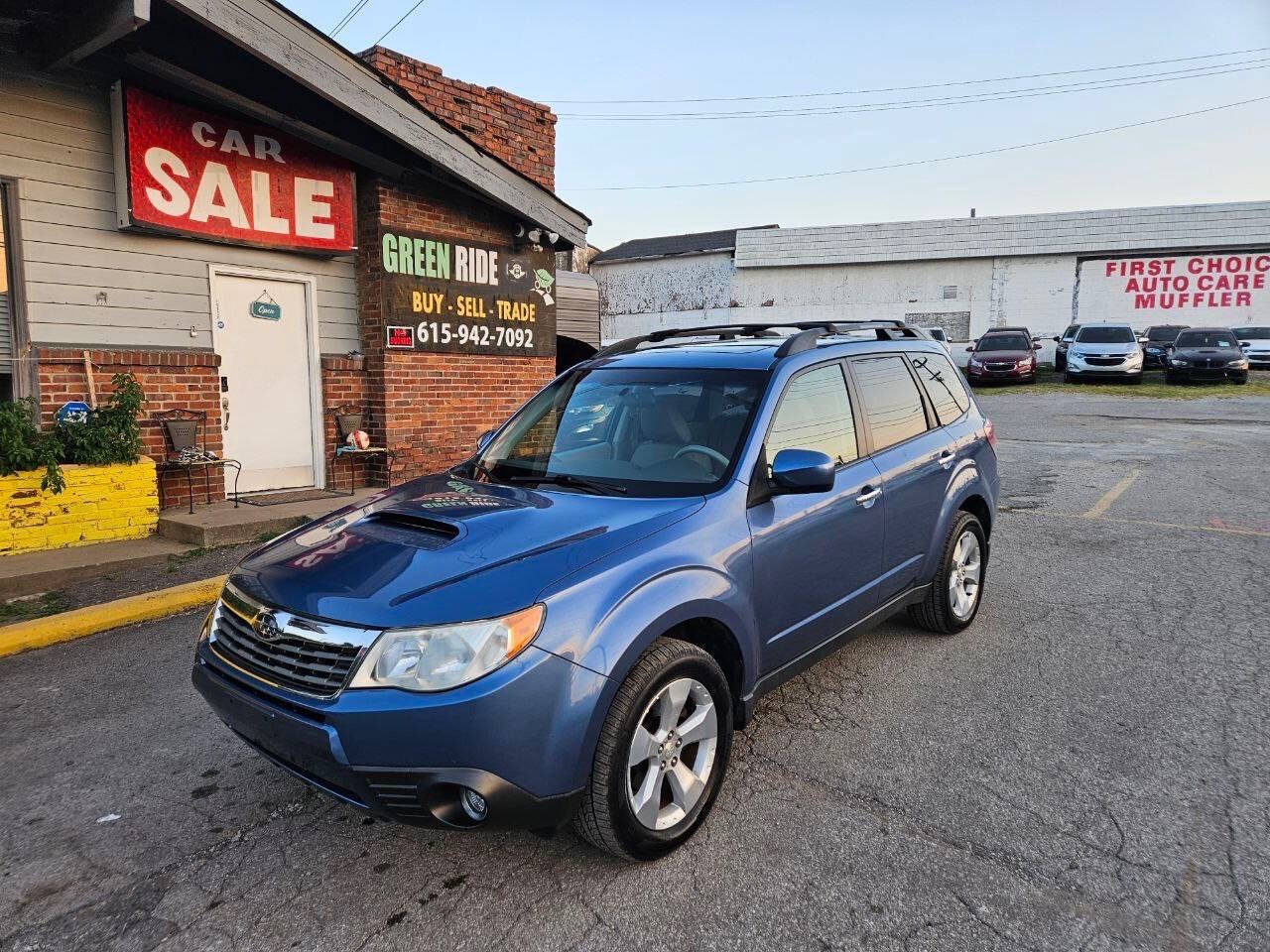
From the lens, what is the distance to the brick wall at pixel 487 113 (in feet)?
30.6

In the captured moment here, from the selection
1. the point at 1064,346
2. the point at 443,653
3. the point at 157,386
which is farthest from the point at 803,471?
the point at 1064,346

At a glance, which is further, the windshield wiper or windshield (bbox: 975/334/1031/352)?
windshield (bbox: 975/334/1031/352)

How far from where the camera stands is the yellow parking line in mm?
8078

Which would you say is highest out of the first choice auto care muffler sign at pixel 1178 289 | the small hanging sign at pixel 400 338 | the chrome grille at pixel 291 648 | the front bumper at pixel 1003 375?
the first choice auto care muffler sign at pixel 1178 289

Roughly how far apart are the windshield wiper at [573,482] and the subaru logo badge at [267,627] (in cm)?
121

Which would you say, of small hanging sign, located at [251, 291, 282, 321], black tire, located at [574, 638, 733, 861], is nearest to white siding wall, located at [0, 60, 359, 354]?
small hanging sign, located at [251, 291, 282, 321]

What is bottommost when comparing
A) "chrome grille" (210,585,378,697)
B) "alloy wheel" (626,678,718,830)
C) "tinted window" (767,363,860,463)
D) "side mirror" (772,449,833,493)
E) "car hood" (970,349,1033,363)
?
"alloy wheel" (626,678,718,830)

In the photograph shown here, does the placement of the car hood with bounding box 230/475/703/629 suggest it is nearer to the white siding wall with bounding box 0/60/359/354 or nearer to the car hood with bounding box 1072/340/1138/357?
the white siding wall with bounding box 0/60/359/354

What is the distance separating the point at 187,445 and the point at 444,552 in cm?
590

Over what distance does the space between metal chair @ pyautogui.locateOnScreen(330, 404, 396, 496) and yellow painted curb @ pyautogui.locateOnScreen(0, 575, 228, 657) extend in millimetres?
3168

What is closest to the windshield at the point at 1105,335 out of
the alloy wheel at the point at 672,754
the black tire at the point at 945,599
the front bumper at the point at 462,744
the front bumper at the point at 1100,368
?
the front bumper at the point at 1100,368

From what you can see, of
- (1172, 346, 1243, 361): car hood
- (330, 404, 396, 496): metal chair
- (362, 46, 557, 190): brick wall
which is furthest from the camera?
(1172, 346, 1243, 361): car hood

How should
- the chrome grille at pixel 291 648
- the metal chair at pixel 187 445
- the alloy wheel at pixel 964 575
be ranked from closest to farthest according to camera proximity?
the chrome grille at pixel 291 648
the alloy wheel at pixel 964 575
the metal chair at pixel 187 445

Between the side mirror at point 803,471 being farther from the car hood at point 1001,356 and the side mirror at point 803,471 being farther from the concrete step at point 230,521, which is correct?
the car hood at point 1001,356
